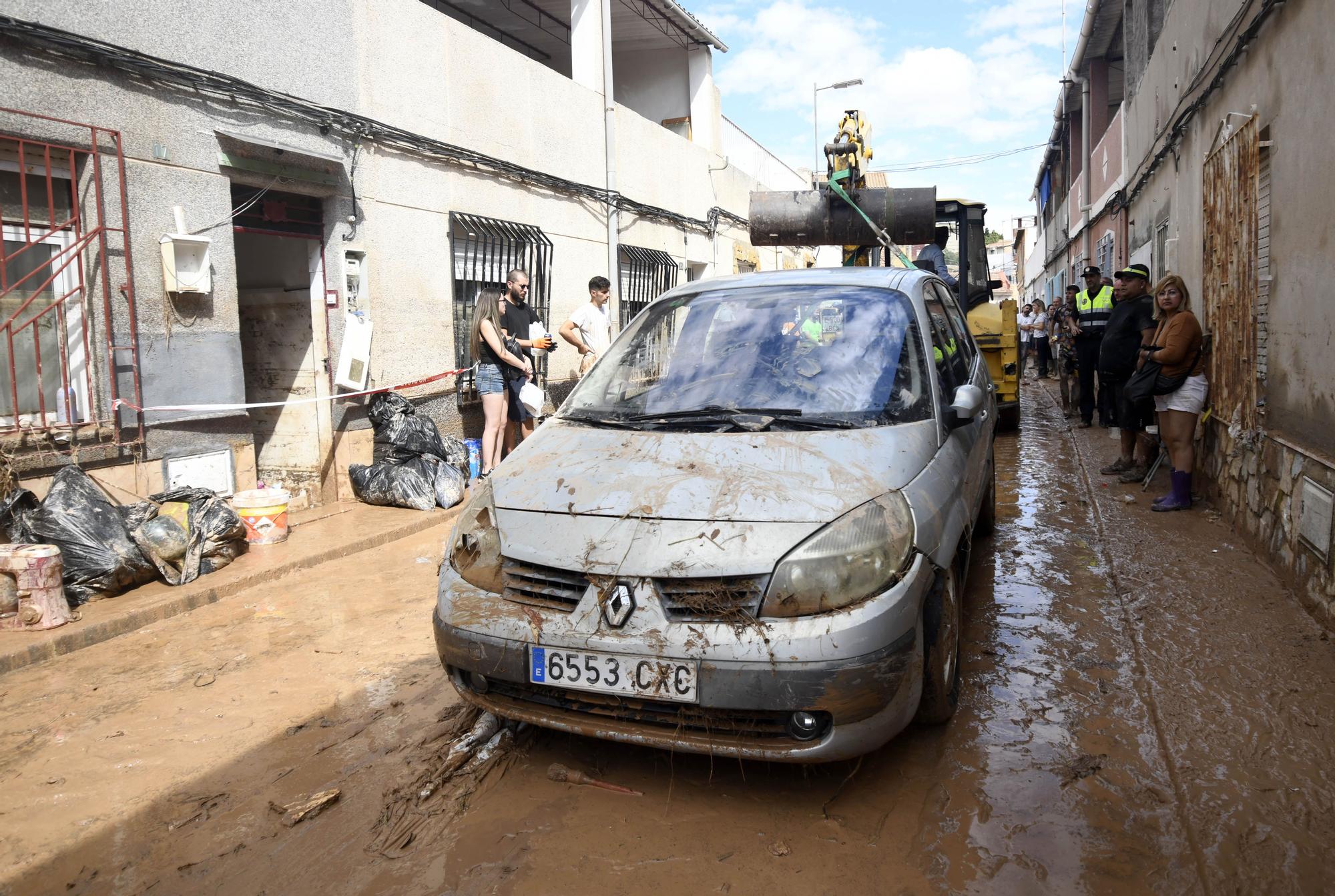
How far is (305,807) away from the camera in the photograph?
9.39 ft

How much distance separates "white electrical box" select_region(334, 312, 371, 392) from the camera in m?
7.79

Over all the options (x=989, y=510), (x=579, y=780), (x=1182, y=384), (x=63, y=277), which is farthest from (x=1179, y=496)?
(x=63, y=277)

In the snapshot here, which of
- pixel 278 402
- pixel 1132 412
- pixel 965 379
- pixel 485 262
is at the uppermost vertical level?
pixel 485 262

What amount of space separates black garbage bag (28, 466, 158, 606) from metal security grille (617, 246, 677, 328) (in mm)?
8501

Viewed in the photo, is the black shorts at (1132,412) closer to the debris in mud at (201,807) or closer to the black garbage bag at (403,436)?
the black garbage bag at (403,436)

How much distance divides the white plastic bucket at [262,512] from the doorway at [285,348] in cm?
140

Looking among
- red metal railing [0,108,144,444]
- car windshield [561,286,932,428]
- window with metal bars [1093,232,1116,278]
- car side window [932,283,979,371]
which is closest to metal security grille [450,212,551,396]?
red metal railing [0,108,144,444]

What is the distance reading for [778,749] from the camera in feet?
8.68

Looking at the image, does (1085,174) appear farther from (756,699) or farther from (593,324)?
(756,699)

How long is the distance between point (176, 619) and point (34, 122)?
314cm

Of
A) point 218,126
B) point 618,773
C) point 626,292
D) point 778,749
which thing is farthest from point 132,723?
point 626,292

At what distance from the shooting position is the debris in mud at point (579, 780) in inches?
115

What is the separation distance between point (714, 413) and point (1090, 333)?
8.90 metres

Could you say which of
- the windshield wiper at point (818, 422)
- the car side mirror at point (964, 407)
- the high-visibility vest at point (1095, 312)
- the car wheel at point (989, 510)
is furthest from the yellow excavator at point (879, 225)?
the windshield wiper at point (818, 422)
